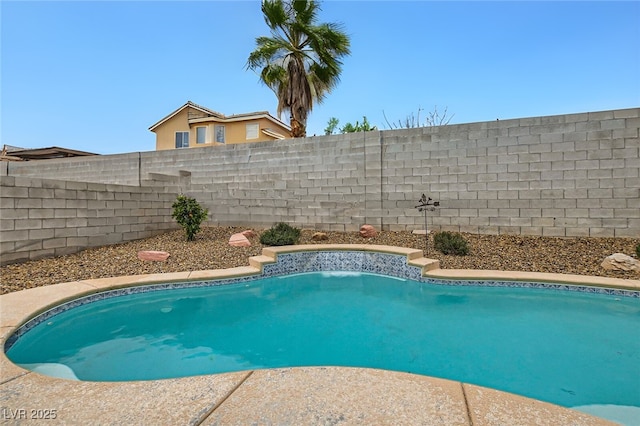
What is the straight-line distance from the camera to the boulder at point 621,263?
4.82m

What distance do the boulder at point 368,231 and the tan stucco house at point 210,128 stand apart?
12.1m

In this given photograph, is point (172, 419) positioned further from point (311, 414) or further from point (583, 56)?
point (583, 56)

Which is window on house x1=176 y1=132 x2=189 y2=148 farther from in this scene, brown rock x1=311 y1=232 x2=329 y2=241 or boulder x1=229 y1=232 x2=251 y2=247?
brown rock x1=311 y1=232 x2=329 y2=241

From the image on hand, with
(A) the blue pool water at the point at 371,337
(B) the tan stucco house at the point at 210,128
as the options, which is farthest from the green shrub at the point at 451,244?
(B) the tan stucco house at the point at 210,128

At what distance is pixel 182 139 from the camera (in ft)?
62.7

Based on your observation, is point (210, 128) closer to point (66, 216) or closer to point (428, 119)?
point (428, 119)

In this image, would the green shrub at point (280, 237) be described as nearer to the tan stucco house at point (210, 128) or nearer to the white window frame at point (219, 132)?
the tan stucco house at point (210, 128)

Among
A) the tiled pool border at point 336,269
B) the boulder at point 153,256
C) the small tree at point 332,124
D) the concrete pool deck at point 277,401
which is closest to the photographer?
the concrete pool deck at point 277,401

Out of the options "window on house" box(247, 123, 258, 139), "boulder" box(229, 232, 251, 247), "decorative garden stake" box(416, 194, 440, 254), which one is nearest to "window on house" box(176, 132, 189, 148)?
"window on house" box(247, 123, 258, 139)

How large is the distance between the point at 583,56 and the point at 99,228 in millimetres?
12060

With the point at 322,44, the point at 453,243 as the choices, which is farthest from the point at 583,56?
the point at 322,44

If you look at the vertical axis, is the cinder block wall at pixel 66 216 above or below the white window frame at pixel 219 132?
below

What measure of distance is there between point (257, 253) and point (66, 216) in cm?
373

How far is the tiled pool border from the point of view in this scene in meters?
4.20
